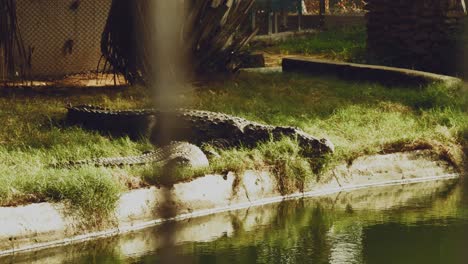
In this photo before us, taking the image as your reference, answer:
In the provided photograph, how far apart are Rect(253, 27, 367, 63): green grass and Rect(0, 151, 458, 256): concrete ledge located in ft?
15.0

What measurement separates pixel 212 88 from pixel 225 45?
0.70 meters

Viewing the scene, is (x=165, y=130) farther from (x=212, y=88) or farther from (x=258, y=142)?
(x=212, y=88)

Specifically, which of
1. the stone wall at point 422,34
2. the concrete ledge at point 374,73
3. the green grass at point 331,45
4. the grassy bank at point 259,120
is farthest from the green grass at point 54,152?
the green grass at point 331,45

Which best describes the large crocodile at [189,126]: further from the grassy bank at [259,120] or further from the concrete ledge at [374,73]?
the concrete ledge at [374,73]

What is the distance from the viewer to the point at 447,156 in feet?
22.9

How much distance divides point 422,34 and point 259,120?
3.52 meters

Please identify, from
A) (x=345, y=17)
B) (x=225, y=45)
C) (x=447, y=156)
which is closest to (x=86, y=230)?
(x=447, y=156)

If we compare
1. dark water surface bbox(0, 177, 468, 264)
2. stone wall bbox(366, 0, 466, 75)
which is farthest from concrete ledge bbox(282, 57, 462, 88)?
dark water surface bbox(0, 177, 468, 264)

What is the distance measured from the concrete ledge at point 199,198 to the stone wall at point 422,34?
358cm

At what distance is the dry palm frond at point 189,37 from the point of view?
8.34 meters

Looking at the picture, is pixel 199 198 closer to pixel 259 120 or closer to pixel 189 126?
pixel 189 126

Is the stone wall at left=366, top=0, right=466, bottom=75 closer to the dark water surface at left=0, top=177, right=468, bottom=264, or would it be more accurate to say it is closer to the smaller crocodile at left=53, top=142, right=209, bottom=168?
the dark water surface at left=0, top=177, right=468, bottom=264

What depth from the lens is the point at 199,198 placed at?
568 cm

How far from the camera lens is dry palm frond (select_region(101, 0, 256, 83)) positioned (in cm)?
834
